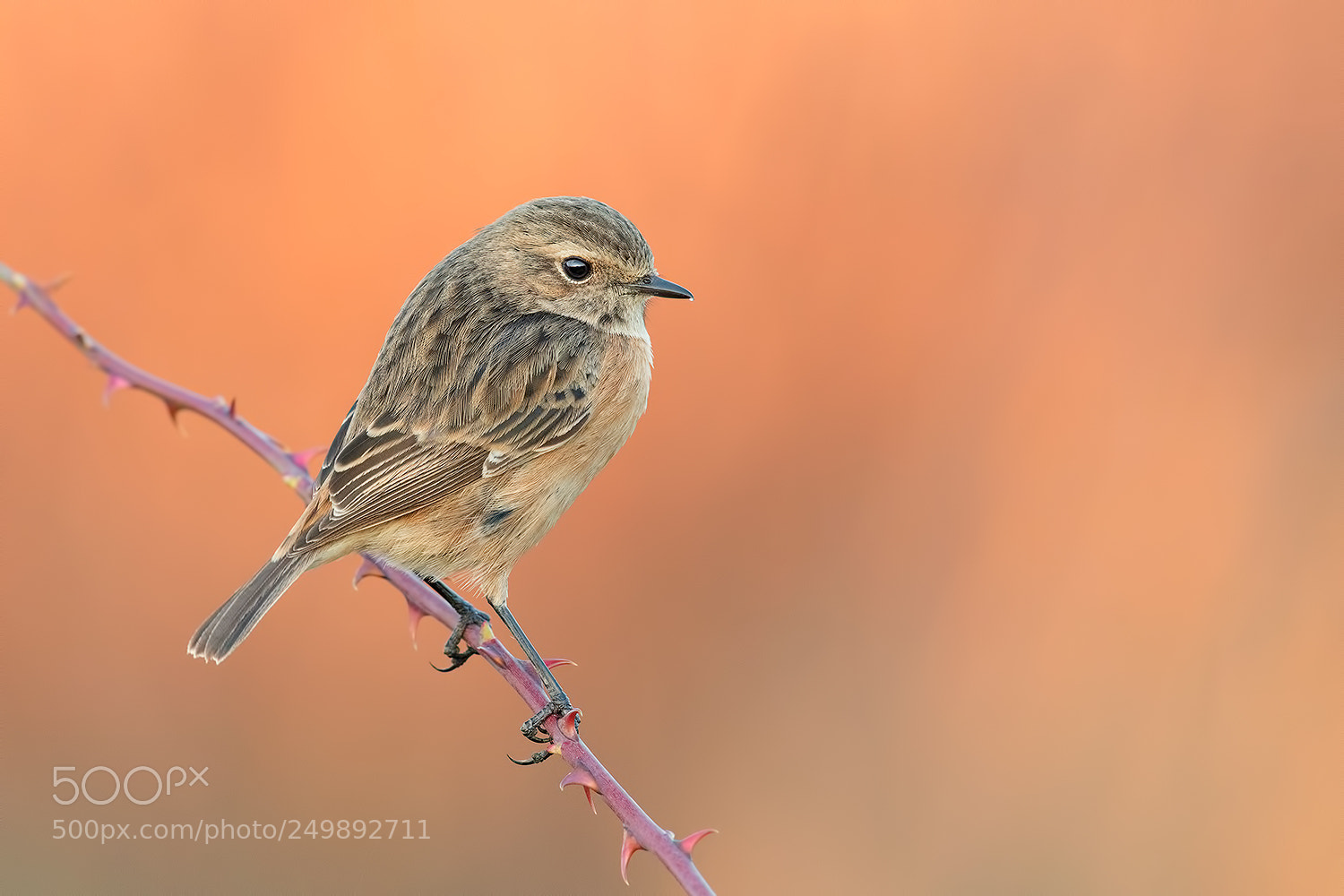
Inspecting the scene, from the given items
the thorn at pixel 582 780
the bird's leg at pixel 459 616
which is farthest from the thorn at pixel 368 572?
the thorn at pixel 582 780

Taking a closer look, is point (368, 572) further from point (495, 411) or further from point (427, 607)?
point (495, 411)

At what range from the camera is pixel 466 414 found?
422 cm

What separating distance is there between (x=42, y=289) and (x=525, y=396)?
1.86 metres

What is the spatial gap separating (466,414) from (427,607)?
3.15 feet

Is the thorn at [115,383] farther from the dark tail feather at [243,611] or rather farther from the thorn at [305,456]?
the dark tail feather at [243,611]

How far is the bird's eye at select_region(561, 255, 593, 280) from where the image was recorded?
4.36 metres

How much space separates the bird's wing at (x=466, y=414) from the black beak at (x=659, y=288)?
30cm

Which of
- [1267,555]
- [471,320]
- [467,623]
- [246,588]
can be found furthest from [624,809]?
[1267,555]

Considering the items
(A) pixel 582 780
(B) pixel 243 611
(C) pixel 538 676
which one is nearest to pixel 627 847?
(A) pixel 582 780

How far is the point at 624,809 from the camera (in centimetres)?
260

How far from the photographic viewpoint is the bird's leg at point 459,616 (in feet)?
13.4

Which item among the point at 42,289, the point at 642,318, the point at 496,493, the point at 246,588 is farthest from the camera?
the point at 642,318

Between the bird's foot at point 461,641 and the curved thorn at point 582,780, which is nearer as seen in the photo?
the curved thorn at point 582,780

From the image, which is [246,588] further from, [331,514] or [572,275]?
[572,275]
